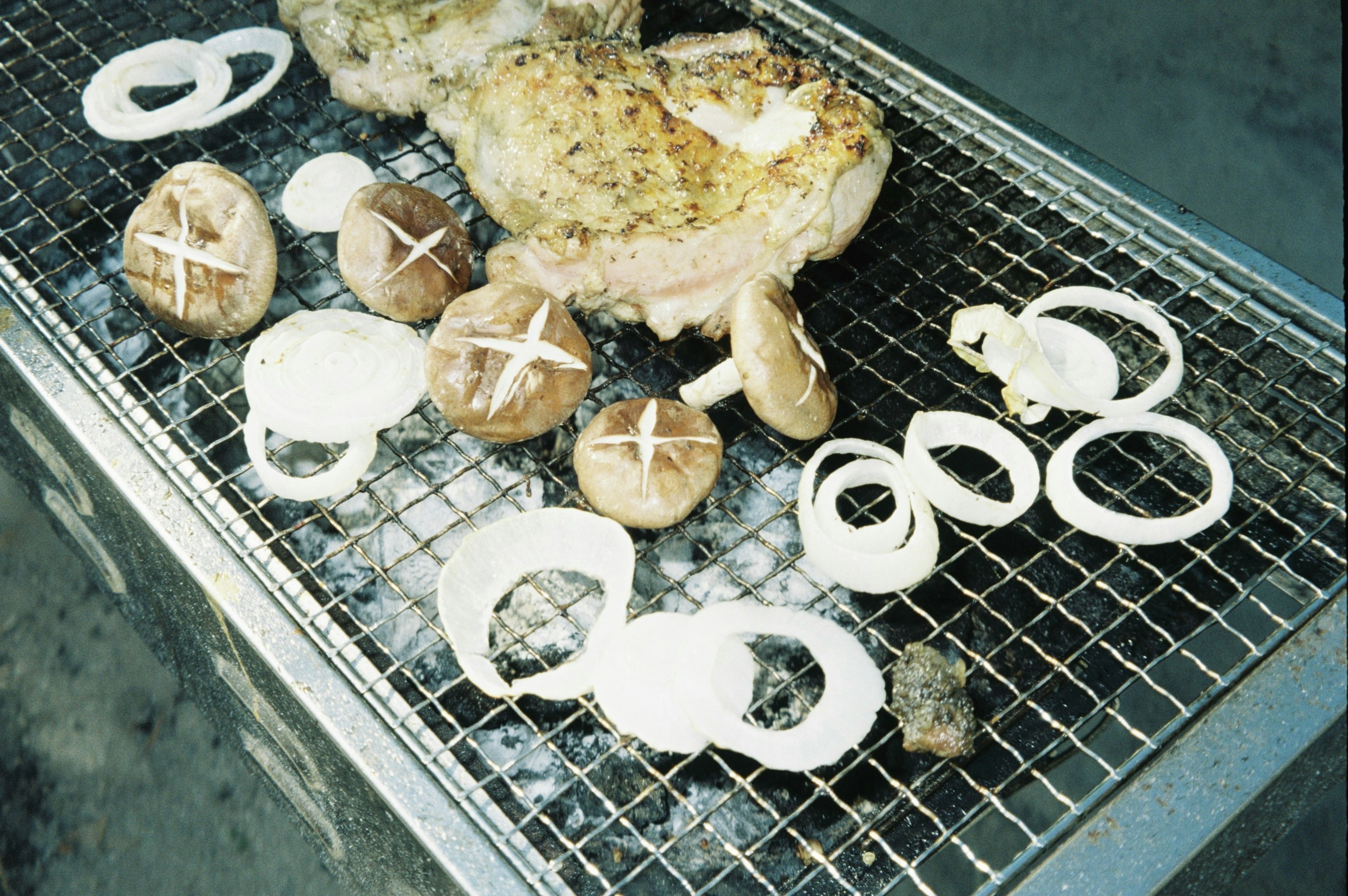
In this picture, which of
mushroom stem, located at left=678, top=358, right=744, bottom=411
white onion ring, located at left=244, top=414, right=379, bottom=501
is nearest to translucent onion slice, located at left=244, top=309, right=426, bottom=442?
white onion ring, located at left=244, top=414, right=379, bottom=501

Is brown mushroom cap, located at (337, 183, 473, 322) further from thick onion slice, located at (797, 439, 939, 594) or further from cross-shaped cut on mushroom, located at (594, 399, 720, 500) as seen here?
thick onion slice, located at (797, 439, 939, 594)

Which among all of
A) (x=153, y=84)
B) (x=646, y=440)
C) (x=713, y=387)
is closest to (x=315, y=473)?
(x=646, y=440)

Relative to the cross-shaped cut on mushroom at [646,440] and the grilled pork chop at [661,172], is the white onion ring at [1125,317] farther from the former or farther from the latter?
the cross-shaped cut on mushroom at [646,440]

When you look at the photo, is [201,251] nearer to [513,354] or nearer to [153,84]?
[513,354]

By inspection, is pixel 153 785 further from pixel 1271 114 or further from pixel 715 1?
pixel 1271 114

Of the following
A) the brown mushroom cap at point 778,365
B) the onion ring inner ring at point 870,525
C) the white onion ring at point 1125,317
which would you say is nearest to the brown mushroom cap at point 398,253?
the brown mushroom cap at point 778,365

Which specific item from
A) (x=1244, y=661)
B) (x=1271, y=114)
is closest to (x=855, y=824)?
(x=1244, y=661)
